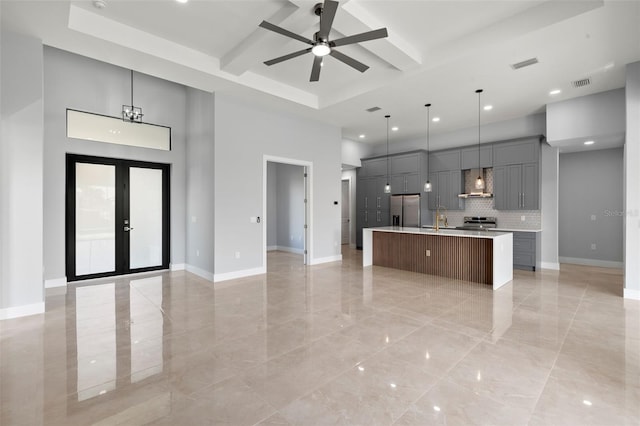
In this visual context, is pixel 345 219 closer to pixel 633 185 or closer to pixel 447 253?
pixel 447 253

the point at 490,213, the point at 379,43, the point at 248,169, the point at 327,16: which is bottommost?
the point at 490,213

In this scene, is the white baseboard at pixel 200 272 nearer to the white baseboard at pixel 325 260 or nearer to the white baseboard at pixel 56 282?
the white baseboard at pixel 56 282

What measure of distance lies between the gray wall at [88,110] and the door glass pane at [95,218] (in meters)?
0.33

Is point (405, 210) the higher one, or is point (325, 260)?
point (405, 210)

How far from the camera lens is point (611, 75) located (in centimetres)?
466

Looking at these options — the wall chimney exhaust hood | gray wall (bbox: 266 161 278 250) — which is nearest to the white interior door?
gray wall (bbox: 266 161 278 250)

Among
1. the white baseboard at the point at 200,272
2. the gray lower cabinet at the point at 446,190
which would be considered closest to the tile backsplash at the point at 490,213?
the gray lower cabinet at the point at 446,190

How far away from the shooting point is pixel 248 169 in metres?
5.84

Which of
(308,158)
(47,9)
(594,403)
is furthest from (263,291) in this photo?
(47,9)

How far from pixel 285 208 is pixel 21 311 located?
6.44 m

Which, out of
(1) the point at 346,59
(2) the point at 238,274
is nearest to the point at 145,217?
(2) the point at 238,274

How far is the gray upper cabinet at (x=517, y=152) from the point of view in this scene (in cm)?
650

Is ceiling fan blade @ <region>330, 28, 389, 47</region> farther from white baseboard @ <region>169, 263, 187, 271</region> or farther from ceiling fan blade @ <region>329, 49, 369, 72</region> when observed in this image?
white baseboard @ <region>169, 263, 187, 271</region>

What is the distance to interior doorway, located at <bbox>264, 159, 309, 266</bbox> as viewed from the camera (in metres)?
8.93
